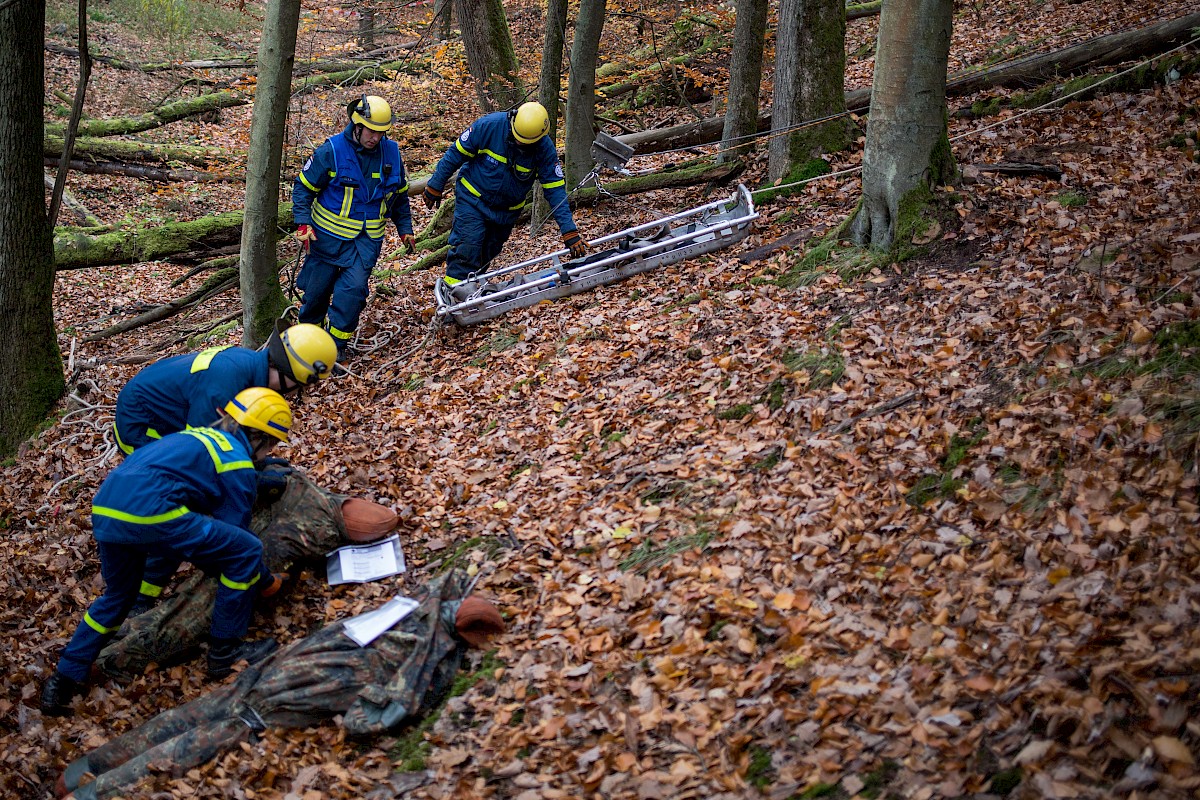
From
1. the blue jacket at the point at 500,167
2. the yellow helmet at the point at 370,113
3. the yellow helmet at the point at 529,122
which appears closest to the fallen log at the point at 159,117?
the yellow helmet at the point at 370,113

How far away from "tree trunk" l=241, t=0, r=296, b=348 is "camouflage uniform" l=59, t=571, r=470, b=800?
4.65 m

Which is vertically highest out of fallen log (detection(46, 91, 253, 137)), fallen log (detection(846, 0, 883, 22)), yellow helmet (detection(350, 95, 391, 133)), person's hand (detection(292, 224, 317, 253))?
fallen log (detection(846, 0, 883, 22))

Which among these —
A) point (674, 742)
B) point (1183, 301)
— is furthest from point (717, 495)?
point (1183, 301)

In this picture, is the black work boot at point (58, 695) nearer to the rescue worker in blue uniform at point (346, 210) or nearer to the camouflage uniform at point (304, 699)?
the camouflage uniform at point (304, 699)

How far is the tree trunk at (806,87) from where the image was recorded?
8445 millimetres

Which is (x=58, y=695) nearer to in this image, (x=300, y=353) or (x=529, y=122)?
(x=300, y=353)

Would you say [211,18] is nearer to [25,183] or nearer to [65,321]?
[65,321]

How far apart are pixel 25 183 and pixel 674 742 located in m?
8.05

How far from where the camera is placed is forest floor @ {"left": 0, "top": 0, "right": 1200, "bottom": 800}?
337 cm

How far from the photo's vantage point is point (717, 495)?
508cm

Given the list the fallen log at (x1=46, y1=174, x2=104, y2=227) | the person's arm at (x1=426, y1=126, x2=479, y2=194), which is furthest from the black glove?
the fallen log at (x1=46, y1=174, x2=104, y2=227)

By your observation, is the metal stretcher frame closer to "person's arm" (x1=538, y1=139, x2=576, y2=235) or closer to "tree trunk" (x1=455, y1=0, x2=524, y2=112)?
"person's arm" (x1=538, y1=139, x2=576, y2=235)

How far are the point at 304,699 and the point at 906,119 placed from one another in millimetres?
5986

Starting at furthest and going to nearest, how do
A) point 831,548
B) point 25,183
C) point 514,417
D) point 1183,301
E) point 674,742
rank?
point 25,183 → point 514,417 → point 1183,301 → point 831,548 → point 674,742
